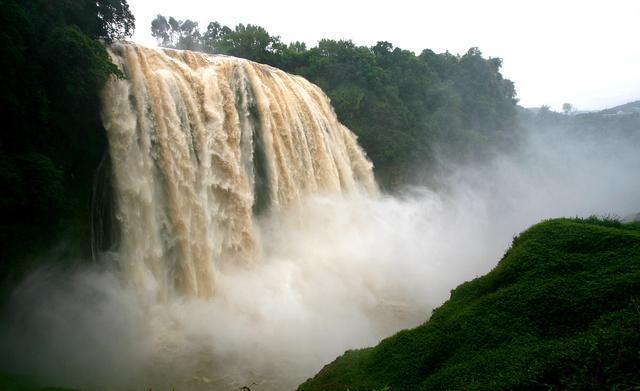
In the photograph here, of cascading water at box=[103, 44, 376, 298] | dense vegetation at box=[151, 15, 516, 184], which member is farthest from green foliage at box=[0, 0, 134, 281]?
dense vegetation at box=[151, 15, 516, 184]

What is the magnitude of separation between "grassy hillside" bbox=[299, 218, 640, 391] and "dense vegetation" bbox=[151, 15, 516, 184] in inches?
715

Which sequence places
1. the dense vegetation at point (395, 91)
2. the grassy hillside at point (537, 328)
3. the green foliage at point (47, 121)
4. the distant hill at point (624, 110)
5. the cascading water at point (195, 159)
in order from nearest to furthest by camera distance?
the grassy hillside at point (537, 328), the green foliage at point (47, 121), the cascading water at point (195, 159), the dense vegetation at point (395, 91), the distant hill at point (624, 110)

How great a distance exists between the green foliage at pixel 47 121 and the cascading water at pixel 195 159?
0.70 meters

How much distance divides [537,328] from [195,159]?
9.50 meters

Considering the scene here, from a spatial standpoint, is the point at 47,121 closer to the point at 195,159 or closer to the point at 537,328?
the point at 195,159

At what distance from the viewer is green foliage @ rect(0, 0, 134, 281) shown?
7.46m

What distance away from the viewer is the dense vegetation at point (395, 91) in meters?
24.3

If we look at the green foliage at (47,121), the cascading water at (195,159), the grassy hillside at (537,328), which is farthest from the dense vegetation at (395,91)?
the grassy hillside at (537,328)

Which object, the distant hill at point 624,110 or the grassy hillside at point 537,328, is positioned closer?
the grassy hillside at point 537,328

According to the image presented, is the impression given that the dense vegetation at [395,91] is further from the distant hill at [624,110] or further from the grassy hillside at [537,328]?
the distant hill at [624,110]

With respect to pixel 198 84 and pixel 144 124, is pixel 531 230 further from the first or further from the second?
pixel 198 84

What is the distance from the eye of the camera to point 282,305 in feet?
38.1

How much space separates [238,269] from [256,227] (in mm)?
1859

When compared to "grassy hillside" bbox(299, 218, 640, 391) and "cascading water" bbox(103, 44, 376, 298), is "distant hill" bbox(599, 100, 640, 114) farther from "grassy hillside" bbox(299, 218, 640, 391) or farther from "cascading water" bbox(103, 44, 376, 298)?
"grassy hillside" bbox(299, 218, 640, 391)
